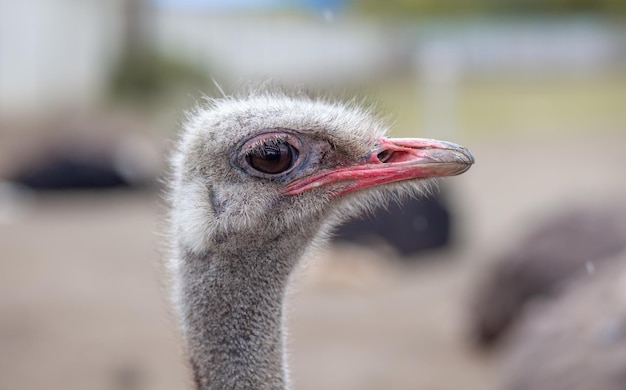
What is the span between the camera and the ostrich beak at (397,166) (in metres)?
2.43

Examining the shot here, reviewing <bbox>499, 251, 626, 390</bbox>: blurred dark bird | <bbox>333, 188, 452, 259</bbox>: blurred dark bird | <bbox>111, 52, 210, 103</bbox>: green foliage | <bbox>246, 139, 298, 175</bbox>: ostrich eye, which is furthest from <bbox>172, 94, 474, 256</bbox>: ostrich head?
<bbox>111, 52, 210, 103</bbox>: green foliage

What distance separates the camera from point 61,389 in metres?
5.48

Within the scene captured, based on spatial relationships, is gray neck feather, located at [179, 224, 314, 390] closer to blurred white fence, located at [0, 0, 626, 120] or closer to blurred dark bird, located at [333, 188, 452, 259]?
blurred dark bird, located at [333, 188, 452, 259]

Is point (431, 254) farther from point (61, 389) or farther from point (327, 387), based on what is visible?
point (61, 389)

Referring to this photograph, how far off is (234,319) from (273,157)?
369 millimetres

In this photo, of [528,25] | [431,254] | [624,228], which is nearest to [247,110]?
[624,228]

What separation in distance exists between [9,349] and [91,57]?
51.6ft

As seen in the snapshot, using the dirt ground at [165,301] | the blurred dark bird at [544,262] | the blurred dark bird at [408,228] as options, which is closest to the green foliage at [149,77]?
the dirt ground at [165,301]

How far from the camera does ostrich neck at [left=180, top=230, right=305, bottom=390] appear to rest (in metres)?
2.51

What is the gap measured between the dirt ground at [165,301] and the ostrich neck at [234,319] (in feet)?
0.73

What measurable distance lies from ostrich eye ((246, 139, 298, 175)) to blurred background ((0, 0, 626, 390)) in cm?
38

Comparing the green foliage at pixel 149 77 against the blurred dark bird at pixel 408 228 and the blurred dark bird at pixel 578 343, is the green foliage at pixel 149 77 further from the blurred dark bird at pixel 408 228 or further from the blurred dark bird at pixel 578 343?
the blurred dark bird at pixel 578 343

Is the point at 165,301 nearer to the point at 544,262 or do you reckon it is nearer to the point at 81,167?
the point at 544,262

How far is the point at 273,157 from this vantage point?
255cm
